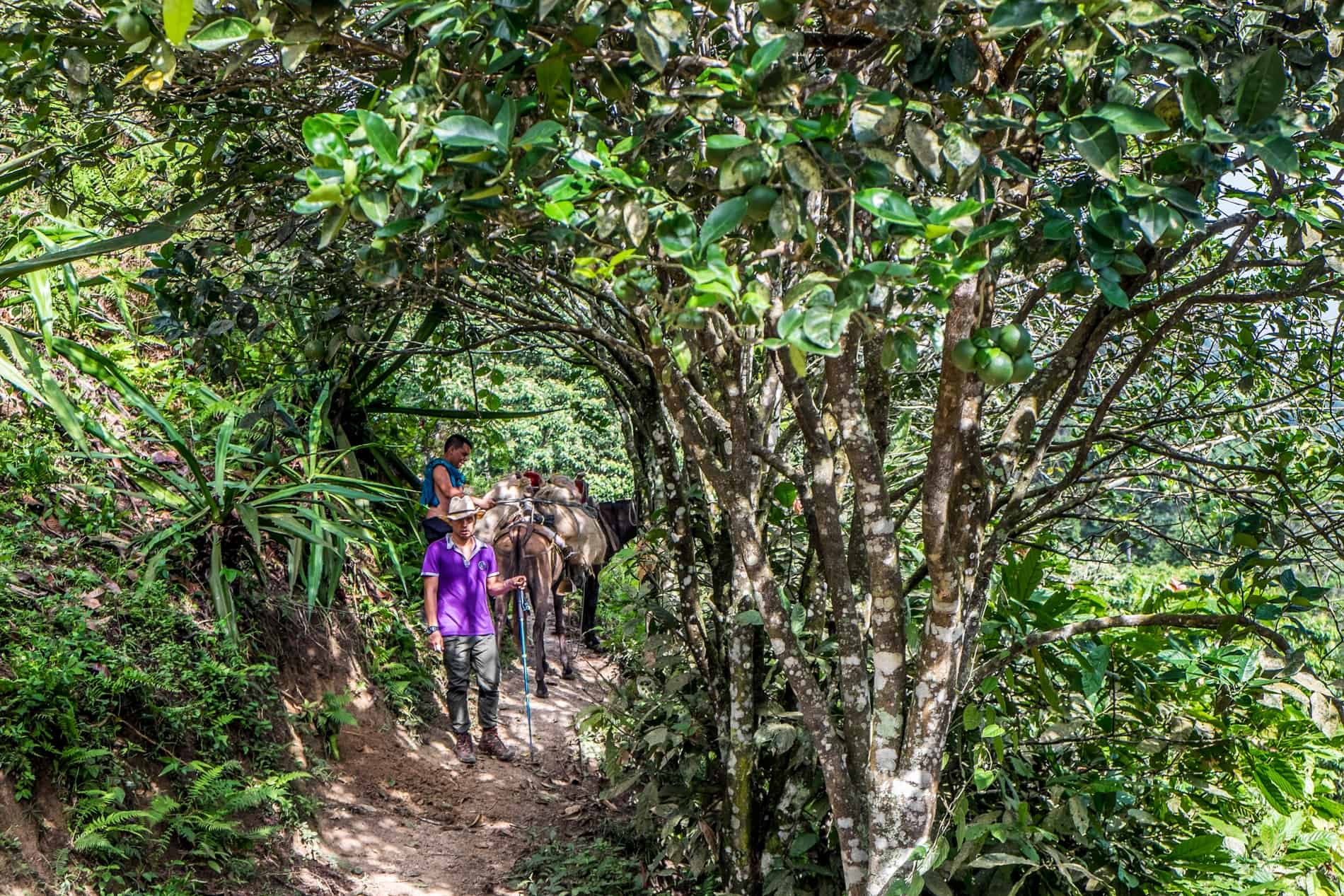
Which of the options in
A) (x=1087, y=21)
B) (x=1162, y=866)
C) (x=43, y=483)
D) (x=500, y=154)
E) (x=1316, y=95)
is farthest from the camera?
(x=43, y=483)

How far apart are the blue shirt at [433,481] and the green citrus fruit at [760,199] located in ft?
18.0

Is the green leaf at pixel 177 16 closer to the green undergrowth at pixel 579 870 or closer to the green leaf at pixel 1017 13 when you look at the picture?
the green leaf at pixel 1017 13

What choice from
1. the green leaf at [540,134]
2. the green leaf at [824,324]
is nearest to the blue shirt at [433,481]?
the green leaf at [540,134]

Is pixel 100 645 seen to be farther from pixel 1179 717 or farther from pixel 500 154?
pixel 1179 717

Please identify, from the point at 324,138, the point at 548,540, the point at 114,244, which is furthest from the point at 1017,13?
the point at 548,540

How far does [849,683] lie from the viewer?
3.44m

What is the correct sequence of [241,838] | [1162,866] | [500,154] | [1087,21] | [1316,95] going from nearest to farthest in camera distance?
1. [1087,21]
2. [500,154]
3. [1316,95]
4. [1162,866]
5. [241,838]

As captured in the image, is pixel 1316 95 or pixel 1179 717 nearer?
pixel 1316 95

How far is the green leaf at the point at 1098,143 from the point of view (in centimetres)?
198

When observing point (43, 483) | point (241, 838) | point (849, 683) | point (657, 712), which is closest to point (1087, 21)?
point (849, 683)

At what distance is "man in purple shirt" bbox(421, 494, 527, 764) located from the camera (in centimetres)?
702

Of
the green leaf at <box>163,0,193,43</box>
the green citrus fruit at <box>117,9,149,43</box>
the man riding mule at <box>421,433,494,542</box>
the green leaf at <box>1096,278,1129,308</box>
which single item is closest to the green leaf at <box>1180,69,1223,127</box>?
the green leaf at <box>1096,278,1129,308</box>

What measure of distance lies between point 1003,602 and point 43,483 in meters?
5.28

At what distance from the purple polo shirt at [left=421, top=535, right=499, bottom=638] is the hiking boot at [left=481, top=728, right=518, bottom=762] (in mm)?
733
